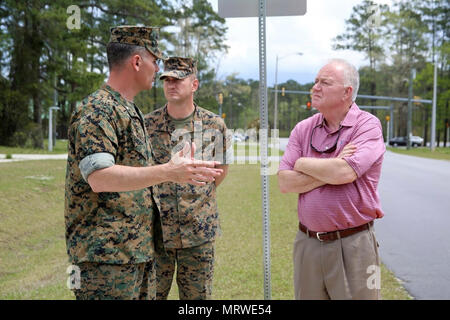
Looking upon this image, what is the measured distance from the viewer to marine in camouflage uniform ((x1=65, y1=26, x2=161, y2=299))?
6.53 ft

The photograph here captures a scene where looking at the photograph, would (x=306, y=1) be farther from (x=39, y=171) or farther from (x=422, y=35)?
(x=422, y=35)

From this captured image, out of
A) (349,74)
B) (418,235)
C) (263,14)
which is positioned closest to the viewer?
(263,14)

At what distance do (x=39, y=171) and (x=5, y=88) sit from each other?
15.0 meters

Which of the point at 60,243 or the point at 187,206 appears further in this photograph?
the point at 60,243

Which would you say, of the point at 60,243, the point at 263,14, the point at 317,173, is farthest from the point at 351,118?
the point at 60,243

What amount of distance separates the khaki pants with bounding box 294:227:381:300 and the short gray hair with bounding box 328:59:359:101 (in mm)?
857

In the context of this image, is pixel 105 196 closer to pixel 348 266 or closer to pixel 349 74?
pixel 348 266

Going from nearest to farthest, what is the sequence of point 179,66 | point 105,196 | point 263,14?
point 105,196
point 263,14
point 179,66

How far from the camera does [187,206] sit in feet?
9.70

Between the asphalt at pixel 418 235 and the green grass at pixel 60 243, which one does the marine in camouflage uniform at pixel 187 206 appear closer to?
the asphalt at pixel 418 235

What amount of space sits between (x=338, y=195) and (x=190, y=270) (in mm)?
1159

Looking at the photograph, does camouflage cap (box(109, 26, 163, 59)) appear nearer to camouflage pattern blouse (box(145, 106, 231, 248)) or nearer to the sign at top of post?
the sign at top of post

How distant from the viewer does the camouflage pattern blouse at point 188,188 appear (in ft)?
9.62
